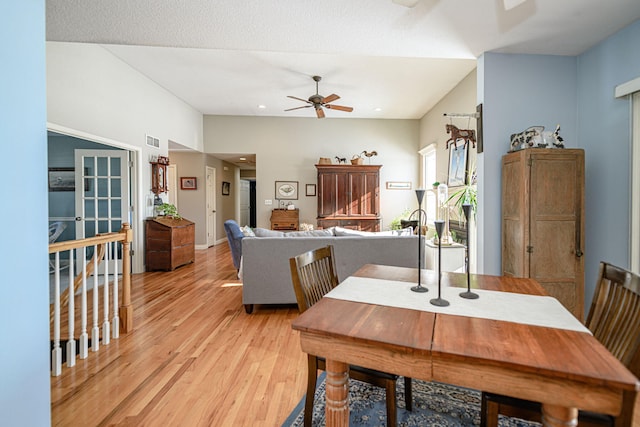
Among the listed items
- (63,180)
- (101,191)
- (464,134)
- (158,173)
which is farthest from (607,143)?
(63,180)

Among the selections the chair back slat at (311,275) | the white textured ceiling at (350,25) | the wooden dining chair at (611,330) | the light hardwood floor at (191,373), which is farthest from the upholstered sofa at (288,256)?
the wooden dining chair at (611,330)

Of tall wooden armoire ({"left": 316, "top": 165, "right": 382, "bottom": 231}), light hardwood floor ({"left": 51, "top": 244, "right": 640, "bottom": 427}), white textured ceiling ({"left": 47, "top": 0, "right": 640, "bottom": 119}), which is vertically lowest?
light hardwood floor ({"left": 51, "top": 244, "right": 640, "bottom": 427})

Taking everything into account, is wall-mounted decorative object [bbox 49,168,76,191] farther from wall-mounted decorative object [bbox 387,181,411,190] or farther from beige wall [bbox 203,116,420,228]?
wall-mounted decorative object [bbox 387,181,411,190]

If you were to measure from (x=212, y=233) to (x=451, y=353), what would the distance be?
7.29 m

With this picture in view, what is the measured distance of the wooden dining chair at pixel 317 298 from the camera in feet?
4.44

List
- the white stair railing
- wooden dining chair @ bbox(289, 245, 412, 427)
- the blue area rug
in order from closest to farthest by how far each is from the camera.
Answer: wooden dining chair @ bbox(289, 245, 412, 427)
the blue area rug
the white stair railing

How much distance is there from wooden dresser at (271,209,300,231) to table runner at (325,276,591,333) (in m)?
5.16

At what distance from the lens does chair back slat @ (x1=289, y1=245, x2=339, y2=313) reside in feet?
4.79

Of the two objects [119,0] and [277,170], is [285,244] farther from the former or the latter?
[277,170]

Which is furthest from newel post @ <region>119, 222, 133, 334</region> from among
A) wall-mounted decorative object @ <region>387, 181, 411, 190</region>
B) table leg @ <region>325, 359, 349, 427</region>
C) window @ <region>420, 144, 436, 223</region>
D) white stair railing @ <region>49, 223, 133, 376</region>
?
wall-mounted decorative object @ <region>387, 181, 411, 190</region>

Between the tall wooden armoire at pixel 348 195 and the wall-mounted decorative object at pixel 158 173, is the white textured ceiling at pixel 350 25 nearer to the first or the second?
the wall-mounted decorative object at pixel 158 173

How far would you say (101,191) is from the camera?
4.61 m

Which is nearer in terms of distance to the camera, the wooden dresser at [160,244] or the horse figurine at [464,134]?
the horse figurine at [464,134]

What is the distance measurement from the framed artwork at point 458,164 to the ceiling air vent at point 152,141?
4.88m
